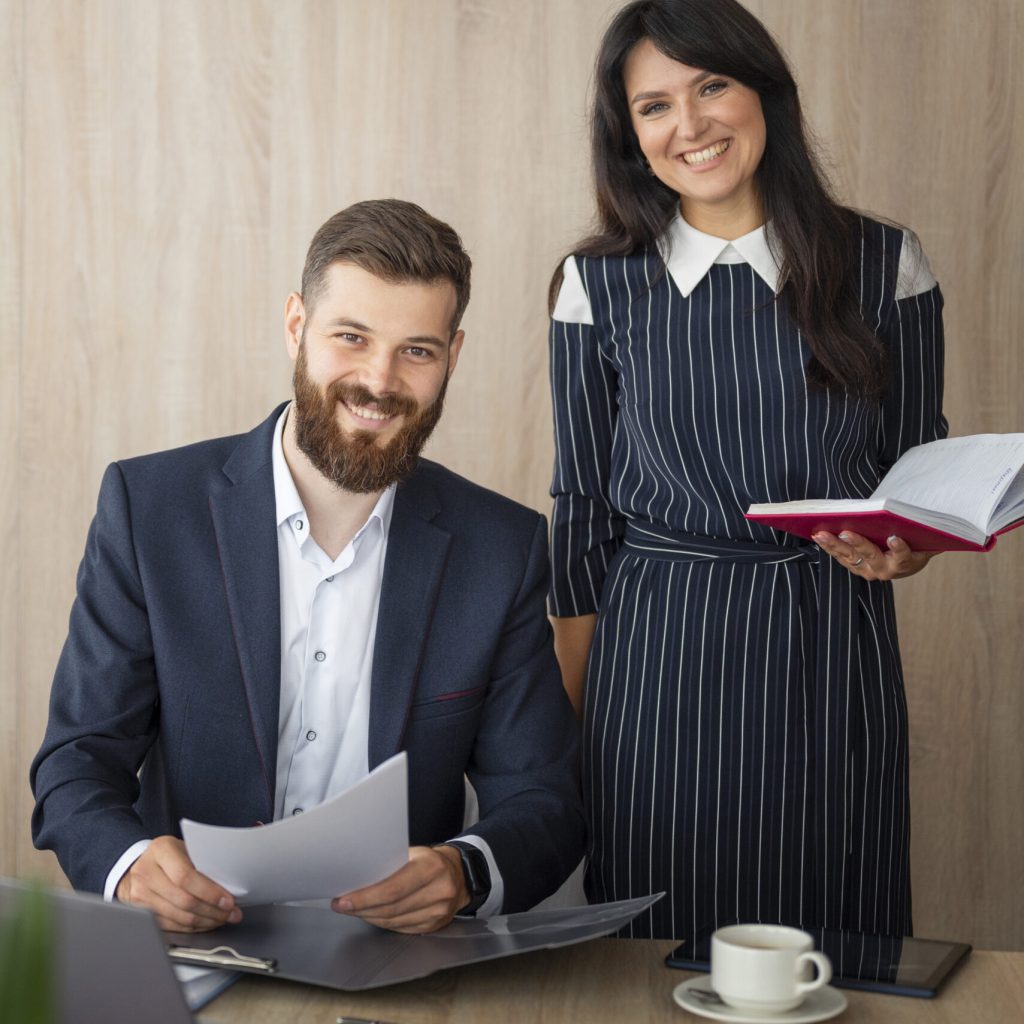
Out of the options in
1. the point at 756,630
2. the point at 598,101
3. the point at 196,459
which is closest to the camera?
the point at 196,459

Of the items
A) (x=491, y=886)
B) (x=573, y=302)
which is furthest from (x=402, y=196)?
(x=491, y=886)

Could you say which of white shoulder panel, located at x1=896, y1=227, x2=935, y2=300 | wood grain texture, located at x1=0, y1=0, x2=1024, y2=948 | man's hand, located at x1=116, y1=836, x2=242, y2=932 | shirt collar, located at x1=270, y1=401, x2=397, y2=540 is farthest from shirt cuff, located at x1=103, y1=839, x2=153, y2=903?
wood grain texture, located at x1=0, y1=0, x2=1024, y2=948

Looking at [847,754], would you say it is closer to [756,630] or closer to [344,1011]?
[756,630]

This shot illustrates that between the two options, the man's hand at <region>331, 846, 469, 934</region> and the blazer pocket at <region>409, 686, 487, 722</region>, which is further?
the blazer pocket at <region>409, 686, 487, 722</region>

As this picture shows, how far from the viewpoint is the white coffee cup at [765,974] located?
1.03m

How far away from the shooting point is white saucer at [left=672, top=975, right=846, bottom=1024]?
3.39 feet

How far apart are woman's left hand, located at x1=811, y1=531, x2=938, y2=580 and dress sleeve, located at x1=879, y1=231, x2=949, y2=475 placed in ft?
0.79

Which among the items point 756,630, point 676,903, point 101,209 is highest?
point 101,209

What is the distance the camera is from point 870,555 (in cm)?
181

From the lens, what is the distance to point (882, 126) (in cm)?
273

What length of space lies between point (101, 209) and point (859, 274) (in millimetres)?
1672

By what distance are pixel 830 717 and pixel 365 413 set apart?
0.79 m

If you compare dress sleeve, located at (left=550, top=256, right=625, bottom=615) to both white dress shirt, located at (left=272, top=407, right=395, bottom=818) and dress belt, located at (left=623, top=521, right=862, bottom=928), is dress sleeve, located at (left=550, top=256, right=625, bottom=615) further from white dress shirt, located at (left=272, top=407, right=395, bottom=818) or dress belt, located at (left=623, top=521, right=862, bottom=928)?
white dress shirt, located at (left=272, top=407, right=395, bottom=818)

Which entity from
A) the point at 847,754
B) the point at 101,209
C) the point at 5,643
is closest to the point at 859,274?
the point at 847,754
